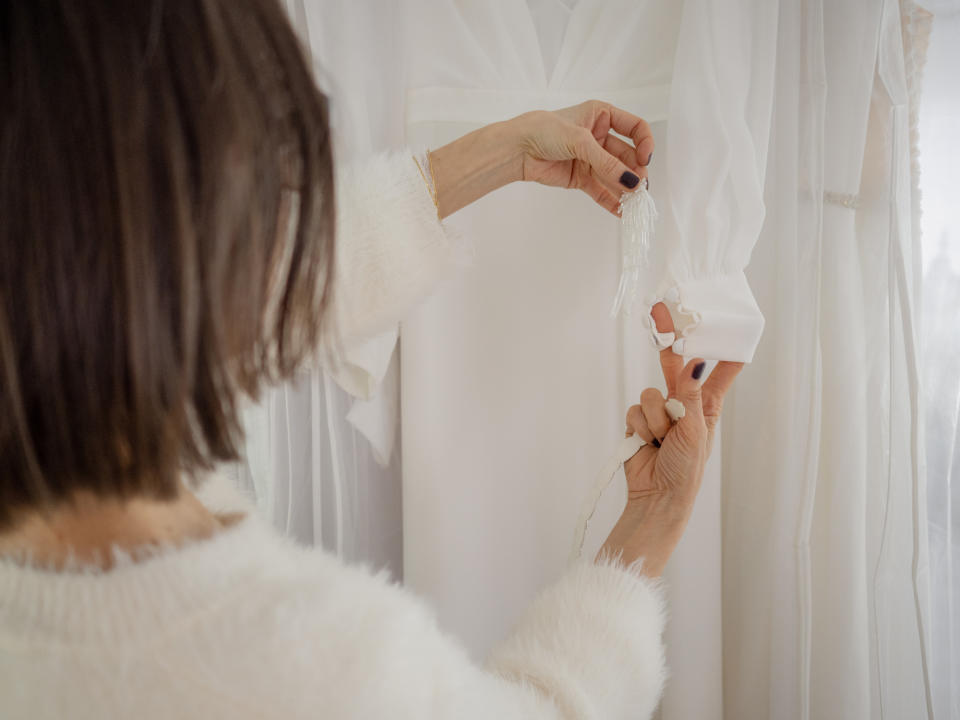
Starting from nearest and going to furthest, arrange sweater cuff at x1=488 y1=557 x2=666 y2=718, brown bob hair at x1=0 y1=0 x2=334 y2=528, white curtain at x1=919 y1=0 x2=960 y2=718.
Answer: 1. brown bob hair at x1=0 y1=0 x2=334 y2=528
2. sweater cuff at x1=488 y1=557 x2=666 y2=718
3. white curtain at x1=919 y1=0 x2=960 y2=718

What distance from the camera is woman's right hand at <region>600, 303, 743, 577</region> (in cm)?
71

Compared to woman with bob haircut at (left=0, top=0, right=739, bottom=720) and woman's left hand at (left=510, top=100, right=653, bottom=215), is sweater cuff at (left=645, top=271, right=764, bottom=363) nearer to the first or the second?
woman's left hand at (left=510, top=100, right=653, bottom=215)

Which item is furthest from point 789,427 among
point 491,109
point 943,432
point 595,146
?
point 491,109

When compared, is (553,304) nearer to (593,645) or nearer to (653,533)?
(653,533)

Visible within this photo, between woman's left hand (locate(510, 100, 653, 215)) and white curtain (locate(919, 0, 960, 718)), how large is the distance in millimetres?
302

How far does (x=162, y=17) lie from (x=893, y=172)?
70 cm

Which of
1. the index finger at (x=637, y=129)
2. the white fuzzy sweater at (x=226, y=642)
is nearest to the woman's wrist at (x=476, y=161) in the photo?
the index finger at (x=637, y=129)

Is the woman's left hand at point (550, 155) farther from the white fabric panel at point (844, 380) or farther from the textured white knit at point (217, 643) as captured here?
the textured white knit at point (217, 643)

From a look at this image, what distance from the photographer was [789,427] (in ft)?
2.49

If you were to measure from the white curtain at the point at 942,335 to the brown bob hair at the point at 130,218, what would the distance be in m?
0.67

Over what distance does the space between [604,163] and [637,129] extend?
0.24ft

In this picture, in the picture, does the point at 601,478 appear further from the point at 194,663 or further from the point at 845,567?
the point at 194,663

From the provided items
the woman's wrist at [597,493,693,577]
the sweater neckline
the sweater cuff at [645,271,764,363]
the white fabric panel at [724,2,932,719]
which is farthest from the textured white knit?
the white fabric panel at [724,2,932,719]

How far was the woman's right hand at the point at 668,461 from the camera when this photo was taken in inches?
27.8
